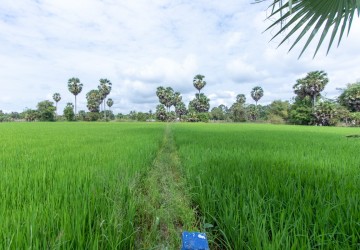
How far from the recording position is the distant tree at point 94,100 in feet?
216

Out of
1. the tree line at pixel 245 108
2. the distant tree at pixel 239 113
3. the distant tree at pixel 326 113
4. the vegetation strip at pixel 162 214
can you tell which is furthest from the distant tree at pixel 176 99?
the vegetation strip at pixel 162 214

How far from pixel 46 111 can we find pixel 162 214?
201 ft

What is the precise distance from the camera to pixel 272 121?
52312 millimetres

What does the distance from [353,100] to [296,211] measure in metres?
49.8

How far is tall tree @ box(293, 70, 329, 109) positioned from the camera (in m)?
42.5

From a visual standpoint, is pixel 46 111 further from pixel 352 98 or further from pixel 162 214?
pixel 352 98

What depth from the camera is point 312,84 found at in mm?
43281

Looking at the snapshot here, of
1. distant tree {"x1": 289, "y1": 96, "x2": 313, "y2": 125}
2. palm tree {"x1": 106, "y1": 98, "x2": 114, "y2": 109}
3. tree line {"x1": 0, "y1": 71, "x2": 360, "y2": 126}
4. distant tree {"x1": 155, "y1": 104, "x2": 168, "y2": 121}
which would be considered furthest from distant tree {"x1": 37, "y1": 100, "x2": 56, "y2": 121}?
distant tree {"x1": 289, "y1": 96, "x2": 313, "y2": 125}

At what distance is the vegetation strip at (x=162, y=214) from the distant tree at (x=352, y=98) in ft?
158

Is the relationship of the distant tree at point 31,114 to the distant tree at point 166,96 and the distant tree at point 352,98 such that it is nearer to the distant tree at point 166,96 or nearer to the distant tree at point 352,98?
the distant tree at point 166,96

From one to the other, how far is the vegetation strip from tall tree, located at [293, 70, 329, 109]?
46007mm

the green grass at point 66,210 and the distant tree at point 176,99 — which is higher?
the distant tree at point 176,99

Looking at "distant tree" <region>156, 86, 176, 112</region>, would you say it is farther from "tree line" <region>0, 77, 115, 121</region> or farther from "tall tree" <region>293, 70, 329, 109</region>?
"tall tree" <region>293, 70, 329, 109</region>

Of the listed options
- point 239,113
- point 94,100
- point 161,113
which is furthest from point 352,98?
point 94,100
